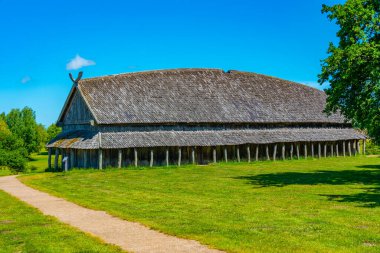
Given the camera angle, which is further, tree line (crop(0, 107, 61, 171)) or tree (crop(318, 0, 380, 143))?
tree line (crop(0, 107, 61, 171))

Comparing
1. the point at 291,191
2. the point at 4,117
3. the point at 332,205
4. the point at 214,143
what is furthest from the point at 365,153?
the point at 4,117

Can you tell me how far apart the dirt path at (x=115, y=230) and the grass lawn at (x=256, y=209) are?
501 mm

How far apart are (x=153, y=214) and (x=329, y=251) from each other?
272 inches

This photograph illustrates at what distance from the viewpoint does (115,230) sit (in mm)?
13008

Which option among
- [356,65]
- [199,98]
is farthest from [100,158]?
[356,65]

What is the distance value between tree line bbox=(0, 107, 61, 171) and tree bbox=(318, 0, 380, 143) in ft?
115

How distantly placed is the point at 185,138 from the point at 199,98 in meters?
6.63

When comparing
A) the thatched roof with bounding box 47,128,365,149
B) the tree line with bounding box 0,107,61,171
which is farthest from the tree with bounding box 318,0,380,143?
the tree line with bounding box 0,107,61,171

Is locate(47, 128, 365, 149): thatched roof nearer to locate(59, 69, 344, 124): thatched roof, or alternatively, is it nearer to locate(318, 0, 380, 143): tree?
locate(59, 69, 344, 124): thatched roof

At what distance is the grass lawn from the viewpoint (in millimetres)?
11453

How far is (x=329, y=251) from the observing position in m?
10.3

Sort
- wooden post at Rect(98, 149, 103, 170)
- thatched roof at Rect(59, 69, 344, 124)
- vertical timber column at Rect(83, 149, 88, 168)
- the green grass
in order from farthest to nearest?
1. thatched roof at Rect(59, 69, 344, 124)
2. vertical timber column at Rect(83, 149, 88, 168)
3. wooden post at Rect(98, 149, 103, 170)
4. the green grass

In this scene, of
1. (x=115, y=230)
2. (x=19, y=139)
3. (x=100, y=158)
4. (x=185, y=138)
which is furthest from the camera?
(x=19, y=139)

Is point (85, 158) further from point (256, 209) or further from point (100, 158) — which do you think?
point (256, 209)
